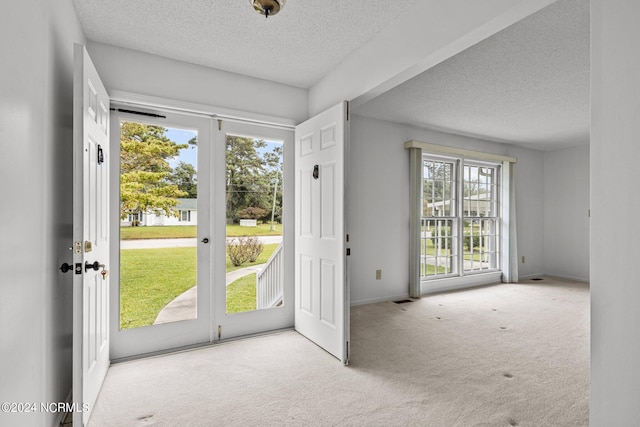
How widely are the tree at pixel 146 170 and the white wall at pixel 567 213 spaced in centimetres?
699

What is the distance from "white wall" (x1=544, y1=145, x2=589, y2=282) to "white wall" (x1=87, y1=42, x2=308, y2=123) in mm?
5759

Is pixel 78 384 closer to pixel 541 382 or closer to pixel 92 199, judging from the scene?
pixel 92 199

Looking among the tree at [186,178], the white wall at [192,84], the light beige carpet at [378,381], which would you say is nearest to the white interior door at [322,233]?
the light beige carpet at [378,381]

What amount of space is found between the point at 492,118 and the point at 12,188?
16.6 feet

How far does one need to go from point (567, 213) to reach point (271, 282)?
20.3 feet

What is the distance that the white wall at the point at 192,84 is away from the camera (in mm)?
2701

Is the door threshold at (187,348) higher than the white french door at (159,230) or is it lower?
lower

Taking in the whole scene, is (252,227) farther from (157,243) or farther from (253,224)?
(157,243)

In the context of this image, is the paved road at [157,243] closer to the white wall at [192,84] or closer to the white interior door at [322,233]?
the white interior door at [322,233]

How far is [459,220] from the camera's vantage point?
5.63m

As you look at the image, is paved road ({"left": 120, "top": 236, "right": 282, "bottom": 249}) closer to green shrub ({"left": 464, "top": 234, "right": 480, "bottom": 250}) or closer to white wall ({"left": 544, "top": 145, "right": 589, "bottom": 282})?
green shrub ({"left": 464, "top": 234, "right": 480, "bottom": 250})

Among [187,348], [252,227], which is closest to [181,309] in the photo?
[187,348]

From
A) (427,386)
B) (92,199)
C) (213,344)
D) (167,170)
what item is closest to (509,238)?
(427,386)

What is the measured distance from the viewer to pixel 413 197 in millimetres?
4918
